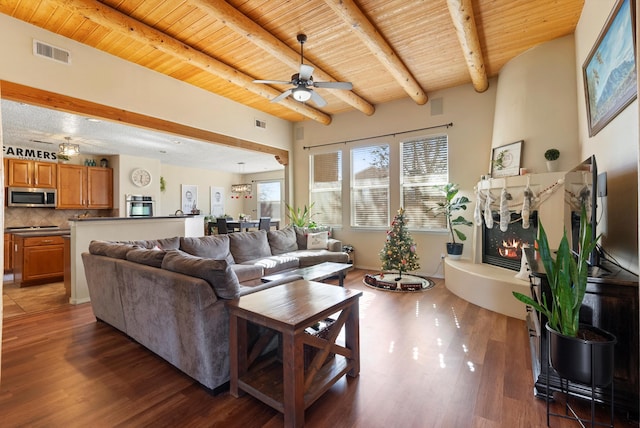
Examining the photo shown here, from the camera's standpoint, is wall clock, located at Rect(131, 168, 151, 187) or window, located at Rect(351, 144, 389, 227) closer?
window, located at Rect(351, 144, 389, 227)

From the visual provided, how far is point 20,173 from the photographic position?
589cm

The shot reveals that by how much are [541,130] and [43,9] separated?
561 cm

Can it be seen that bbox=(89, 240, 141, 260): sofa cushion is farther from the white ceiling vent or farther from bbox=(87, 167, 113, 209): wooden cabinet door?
bbox=(87, 167, 113, 209): wooden cabinet door

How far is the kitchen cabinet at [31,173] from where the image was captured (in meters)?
5.82

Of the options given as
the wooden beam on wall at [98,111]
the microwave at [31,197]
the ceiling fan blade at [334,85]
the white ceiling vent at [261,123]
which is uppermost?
the white ceiling vent at [261,123]

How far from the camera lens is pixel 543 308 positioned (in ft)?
6.03

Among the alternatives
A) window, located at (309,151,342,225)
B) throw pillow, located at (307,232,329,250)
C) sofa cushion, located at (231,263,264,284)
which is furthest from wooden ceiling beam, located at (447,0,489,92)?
sofa cushion, located at (231,263,264,284)

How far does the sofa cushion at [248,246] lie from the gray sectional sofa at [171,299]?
0.97 metres

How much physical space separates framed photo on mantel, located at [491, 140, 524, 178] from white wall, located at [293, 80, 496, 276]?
0.48m

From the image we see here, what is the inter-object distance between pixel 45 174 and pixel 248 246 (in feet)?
16.2

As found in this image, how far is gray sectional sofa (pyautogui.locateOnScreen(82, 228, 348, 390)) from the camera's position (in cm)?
201

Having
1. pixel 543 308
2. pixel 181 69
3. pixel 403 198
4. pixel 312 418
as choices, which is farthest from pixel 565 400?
pixel 181 69

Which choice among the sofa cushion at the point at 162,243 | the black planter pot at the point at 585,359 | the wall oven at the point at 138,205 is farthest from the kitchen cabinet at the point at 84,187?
the black planter pot at the point at 585,359

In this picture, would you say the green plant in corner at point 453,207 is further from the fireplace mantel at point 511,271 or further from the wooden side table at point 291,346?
the wooden side table at point 291,346
